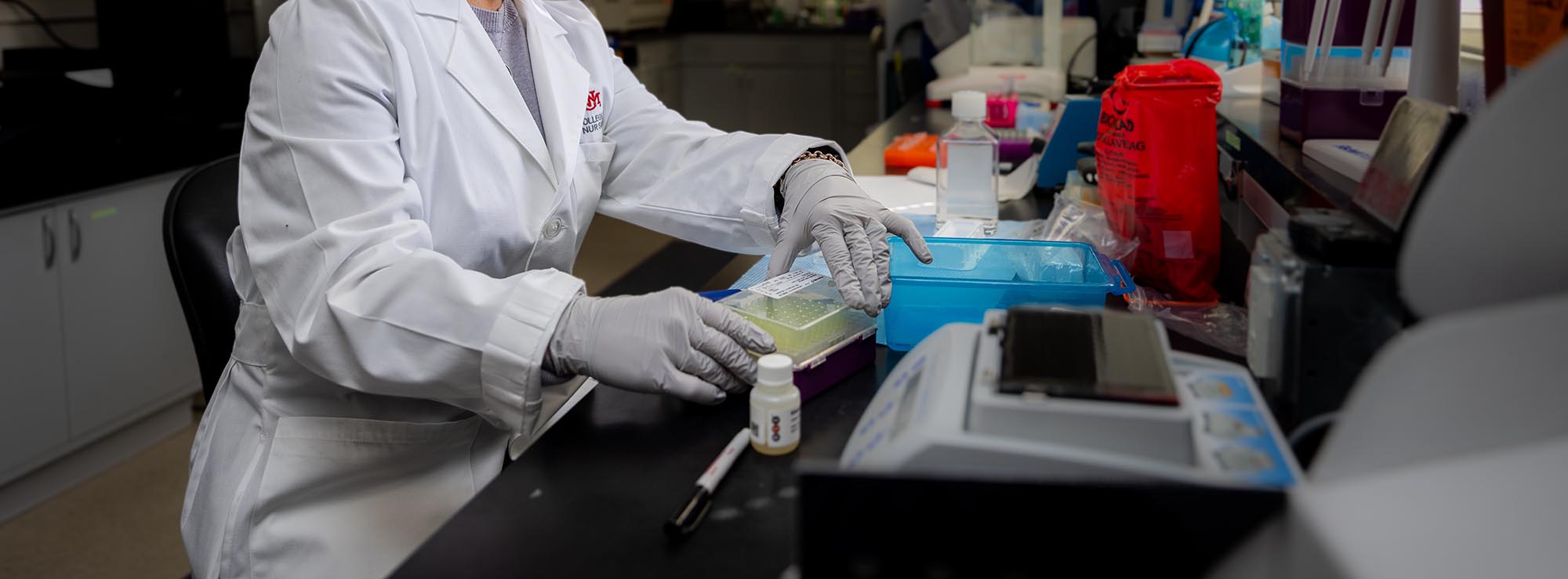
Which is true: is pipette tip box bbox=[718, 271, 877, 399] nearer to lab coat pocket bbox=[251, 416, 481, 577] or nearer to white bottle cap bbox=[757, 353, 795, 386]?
white bottle cap bbox=[757, 353, 795, 386]

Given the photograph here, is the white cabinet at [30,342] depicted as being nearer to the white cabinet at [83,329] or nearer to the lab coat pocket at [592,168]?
the white cabinet at [83,329]

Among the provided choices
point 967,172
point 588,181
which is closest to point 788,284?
point 588,181

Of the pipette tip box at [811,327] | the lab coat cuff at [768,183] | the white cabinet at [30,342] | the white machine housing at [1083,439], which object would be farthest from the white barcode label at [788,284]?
the white cabinet at [30,342]

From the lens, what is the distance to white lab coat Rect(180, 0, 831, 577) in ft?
3.24

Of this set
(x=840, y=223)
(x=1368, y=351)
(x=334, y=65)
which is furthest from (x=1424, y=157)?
(x=334, y=65)

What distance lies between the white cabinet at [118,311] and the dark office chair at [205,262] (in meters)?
1.36

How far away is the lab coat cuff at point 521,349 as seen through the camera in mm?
948

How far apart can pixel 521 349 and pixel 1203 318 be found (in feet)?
2.41

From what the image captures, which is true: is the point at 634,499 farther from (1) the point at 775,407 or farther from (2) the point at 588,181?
(2) the point at 588,181

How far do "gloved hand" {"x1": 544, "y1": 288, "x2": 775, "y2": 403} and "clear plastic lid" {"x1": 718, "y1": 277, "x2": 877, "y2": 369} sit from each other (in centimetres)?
4

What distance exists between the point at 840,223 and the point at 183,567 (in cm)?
174

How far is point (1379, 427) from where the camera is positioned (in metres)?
0.48

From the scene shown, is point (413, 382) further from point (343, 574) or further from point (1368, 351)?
point (1368, 351)

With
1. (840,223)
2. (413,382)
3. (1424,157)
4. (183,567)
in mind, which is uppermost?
(1424,157)
